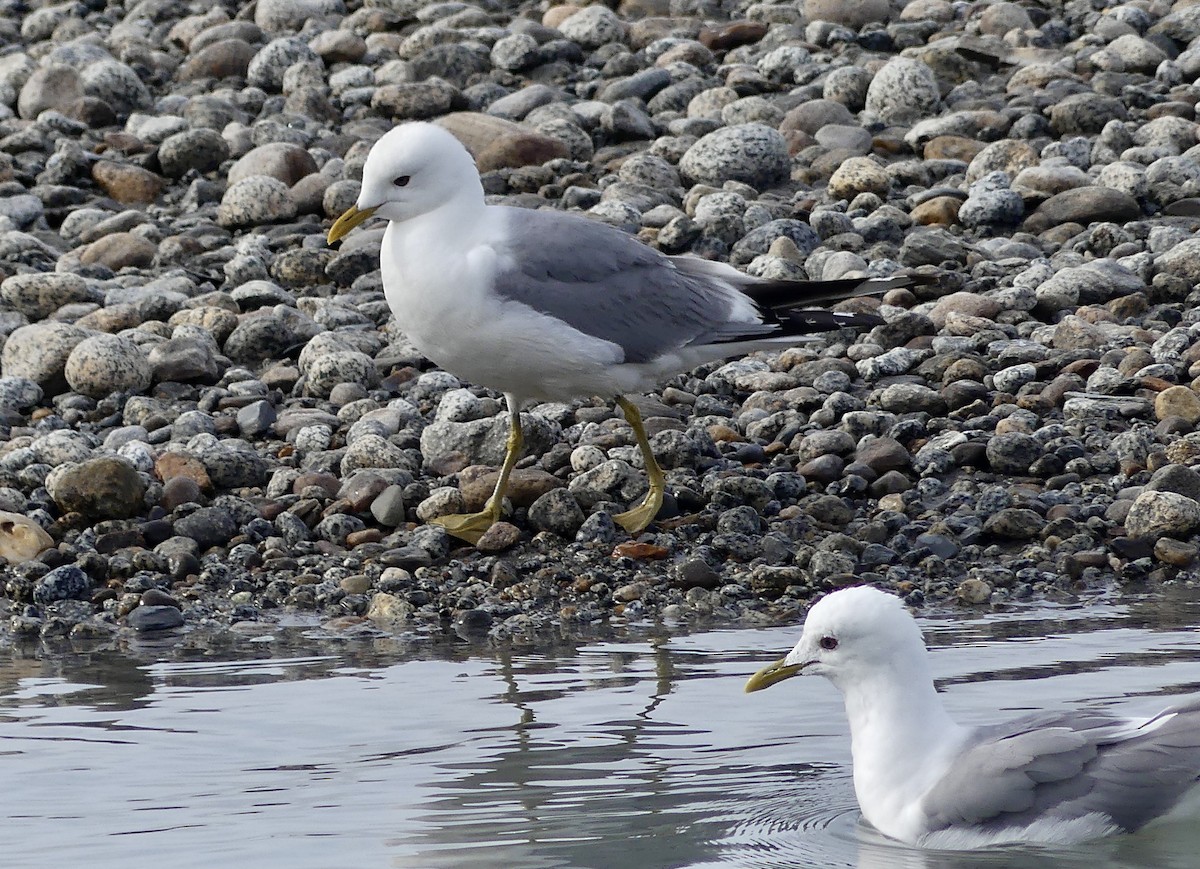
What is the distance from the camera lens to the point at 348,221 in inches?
280

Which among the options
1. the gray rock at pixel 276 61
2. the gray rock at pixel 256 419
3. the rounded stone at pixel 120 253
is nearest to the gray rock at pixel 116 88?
the gray rock at pixel 276 61

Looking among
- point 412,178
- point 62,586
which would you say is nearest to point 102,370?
point 62,586

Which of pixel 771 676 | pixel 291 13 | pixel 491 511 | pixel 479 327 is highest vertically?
pixel 291 13

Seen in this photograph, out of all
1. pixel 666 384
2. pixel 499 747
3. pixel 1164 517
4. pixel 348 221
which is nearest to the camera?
pixel 499 747

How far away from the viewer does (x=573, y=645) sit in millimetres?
6031

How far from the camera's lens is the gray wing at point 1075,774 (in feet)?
13.2

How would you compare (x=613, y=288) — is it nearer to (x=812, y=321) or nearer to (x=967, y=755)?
(x=812, y=321)

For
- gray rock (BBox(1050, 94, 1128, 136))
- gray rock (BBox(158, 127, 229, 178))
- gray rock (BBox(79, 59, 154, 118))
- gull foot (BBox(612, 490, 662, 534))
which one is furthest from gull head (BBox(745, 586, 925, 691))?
gray rock (BBox(79, 59, 154, 118))

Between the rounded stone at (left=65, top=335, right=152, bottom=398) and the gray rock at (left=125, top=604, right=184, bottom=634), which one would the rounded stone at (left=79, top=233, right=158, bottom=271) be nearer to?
the rounded stone at (left=65, top=335, right=152, bottom=398)

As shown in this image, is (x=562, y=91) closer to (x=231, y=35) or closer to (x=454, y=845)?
(x=231, y=35)

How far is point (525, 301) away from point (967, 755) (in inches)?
124

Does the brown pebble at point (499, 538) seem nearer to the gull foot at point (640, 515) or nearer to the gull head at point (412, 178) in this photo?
the gull foot at point (640, 515)

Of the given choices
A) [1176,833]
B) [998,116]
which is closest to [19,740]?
[1176,833]

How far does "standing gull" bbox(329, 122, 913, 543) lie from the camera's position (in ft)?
22.6
